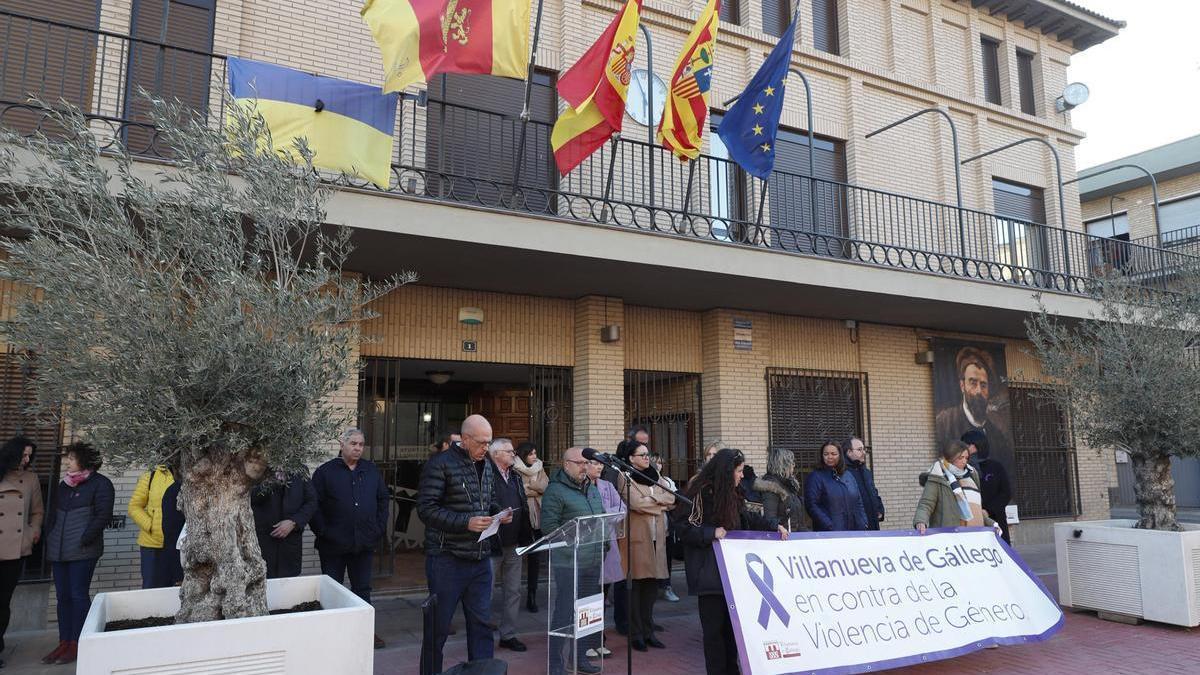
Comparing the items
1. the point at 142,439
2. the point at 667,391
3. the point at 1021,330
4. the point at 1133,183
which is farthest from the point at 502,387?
the point at 1133,183

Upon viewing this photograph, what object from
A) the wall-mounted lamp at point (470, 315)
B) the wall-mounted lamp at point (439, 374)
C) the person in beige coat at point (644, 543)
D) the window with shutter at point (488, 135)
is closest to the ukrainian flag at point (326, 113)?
the window with shutter at point (488, 135)

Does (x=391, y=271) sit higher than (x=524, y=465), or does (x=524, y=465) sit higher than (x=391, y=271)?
(x=391, y=271)

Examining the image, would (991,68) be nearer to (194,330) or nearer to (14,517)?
(194,330)

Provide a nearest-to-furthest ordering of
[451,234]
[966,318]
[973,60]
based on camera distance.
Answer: [451,234] → [966,318] → [973,60]

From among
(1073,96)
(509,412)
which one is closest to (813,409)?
(509,412)

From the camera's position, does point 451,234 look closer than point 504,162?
Yes

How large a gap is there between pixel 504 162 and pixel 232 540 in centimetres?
685

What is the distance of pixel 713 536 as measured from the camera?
5457 millimetres

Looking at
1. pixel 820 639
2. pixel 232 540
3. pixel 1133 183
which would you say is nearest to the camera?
pixel 232 540

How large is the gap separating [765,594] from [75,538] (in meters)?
5.32

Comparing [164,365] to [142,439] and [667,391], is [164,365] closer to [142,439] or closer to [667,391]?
[142,439]

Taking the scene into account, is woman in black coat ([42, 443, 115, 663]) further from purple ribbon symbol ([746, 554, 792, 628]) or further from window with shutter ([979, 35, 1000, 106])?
window with shutter ([979, 35, 1000, 106])

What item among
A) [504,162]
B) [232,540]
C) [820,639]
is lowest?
[820,639]

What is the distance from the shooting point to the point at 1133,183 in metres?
23.2
